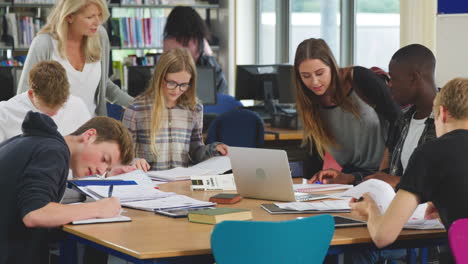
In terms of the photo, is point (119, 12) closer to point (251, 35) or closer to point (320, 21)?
point (251, 35)

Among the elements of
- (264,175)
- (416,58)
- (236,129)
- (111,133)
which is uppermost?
(416,58)

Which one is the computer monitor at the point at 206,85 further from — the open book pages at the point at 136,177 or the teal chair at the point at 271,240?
the teal chair at the point at 271,240

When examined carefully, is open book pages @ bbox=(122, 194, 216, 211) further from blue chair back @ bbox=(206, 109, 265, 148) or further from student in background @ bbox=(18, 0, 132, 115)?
blue chair back @ bbox=(206, 109, 265, 148)

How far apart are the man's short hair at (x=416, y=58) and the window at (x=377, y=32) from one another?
9.32ft

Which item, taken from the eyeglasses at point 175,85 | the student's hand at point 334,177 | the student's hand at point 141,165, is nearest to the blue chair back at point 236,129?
the eyeglasses at point 175,85

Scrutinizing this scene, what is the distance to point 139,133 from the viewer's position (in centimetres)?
426

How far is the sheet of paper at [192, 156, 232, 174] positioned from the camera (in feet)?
12.6

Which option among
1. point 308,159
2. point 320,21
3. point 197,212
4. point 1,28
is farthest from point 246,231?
point 1,28

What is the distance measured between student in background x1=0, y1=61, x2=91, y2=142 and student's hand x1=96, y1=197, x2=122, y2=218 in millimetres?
839

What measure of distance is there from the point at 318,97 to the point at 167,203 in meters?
1.22

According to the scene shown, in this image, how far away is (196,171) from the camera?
3879 millimetres

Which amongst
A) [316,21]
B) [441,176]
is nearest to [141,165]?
[441,176]

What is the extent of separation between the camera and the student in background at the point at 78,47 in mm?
4355

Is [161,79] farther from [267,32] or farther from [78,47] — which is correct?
[267,32]
